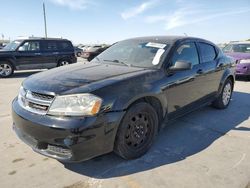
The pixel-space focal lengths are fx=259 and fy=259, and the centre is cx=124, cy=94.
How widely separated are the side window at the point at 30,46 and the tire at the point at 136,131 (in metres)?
10.2

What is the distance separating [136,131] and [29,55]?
33.5ft

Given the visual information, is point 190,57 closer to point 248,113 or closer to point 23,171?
point 248,113

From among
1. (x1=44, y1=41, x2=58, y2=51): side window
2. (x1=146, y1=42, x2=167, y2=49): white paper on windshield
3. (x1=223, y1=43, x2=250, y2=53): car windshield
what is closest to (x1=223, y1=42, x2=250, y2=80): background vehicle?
(x1=223, y1=43, x2=250, y2=53): car windshield

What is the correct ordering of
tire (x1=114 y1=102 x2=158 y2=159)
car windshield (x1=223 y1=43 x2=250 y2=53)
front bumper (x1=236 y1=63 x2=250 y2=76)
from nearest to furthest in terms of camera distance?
1. tire (x1=114 y1=102 x2=158 y2=159)
2. front bumper (x1=236 y1=63 x2=250 y2=76)
3. car windshield (x1=223 y1=43 x2=250 y2=53)

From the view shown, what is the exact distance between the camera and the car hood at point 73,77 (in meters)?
3.01

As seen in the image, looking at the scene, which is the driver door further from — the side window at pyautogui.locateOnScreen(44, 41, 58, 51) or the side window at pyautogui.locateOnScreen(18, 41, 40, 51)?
the side window at pyautogui.locateOnScreen(44, 41, 58, 51)

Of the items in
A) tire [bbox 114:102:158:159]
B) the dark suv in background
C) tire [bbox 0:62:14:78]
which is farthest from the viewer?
the dark suv in background

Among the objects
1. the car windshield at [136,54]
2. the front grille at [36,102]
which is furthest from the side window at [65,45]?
the front grille at [36,102]

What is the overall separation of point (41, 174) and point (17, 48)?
10.2 meters

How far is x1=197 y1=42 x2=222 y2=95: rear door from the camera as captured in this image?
4.83 meters

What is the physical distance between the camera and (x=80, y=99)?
284cm

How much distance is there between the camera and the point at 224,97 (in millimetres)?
5824

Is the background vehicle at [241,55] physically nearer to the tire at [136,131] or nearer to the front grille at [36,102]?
the tire at [136,131]

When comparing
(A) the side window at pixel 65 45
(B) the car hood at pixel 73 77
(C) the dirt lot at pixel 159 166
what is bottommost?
(C) the dirt lot at pixel 159 166
